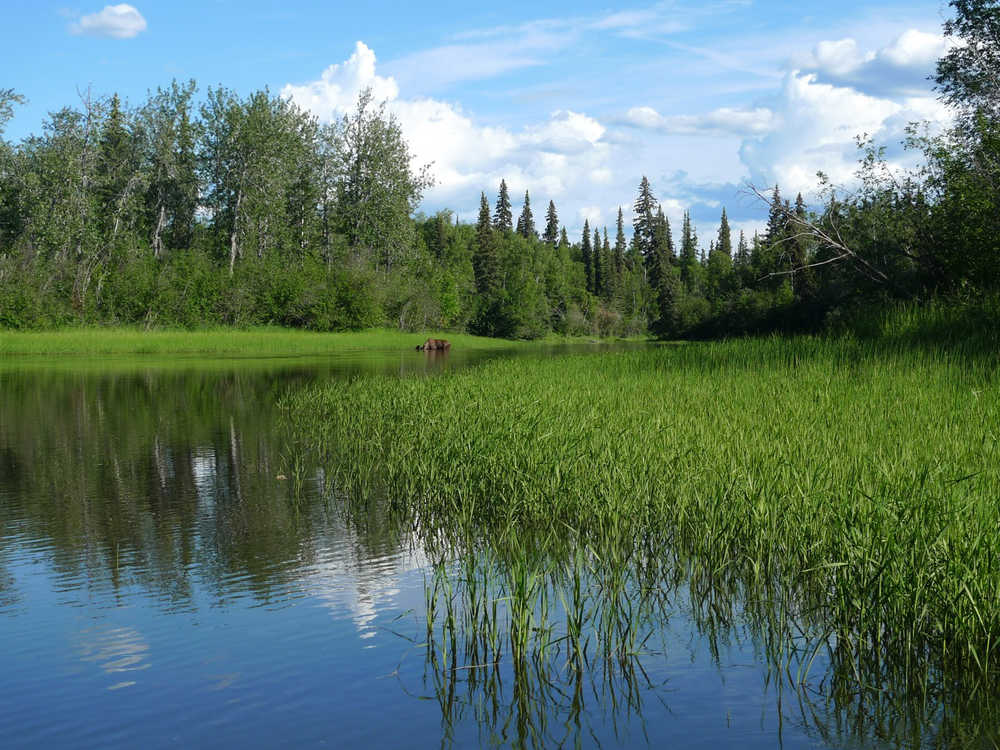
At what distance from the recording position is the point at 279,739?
4750 mm

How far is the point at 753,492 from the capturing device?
7.35 meters

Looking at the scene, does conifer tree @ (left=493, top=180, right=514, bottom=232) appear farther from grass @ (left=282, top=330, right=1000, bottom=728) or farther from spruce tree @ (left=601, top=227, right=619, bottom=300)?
grass @ (left=282, top=330, right=1000, bottom=728)

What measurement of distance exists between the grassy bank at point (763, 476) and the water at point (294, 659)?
1.99 ft

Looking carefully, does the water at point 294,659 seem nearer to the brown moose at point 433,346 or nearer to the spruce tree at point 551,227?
the brown moose at point 433,346

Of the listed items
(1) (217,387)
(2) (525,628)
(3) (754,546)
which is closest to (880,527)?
(3) (754,546)

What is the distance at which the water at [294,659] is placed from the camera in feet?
15.8

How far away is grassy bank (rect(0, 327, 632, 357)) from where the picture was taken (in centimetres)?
4788

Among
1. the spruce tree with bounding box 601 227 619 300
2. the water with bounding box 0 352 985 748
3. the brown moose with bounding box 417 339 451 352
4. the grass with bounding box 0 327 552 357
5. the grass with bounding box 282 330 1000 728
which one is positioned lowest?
the water with bounding box 0 352 985 748

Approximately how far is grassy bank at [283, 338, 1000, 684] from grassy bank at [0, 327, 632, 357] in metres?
35.5

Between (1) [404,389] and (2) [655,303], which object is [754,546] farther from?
(2) [655,303]

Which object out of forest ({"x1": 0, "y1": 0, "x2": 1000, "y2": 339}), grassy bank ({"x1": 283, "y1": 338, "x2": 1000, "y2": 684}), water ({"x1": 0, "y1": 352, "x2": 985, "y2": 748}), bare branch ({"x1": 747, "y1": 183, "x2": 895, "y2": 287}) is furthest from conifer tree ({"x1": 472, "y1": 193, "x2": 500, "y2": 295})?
water ({"x1": 0, "y1": 352, "x2": 985, "y2": 748})

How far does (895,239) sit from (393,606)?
2618 centimetres

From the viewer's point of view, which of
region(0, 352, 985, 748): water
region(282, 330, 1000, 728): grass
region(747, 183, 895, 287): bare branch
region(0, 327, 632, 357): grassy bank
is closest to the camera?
region(0, 352, 985, 748): water

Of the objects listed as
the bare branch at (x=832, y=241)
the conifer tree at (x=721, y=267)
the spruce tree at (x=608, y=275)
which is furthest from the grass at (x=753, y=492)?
the spruce tree at (x=608, y=275)
